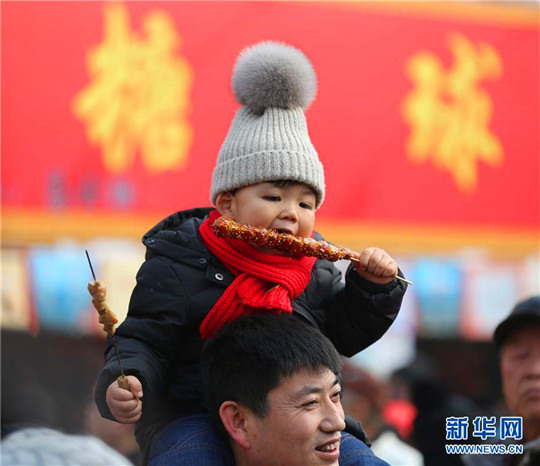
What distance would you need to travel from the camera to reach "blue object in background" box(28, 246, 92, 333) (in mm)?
4352

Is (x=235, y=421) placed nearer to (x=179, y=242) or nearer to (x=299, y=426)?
(x=299, y=426)

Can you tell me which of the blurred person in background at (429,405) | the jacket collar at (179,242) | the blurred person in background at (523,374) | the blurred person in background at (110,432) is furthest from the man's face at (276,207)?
the blurred person in background at (110,432)

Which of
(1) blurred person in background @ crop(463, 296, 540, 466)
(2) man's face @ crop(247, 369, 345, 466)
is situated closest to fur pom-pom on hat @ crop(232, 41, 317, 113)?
(2) man's face @ crop(247, 369, 345, 466)

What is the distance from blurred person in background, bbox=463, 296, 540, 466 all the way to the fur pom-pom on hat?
1161 mm

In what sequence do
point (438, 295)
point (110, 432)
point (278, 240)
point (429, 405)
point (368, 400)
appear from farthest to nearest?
point (438, 295) < point (368, 400) < point (429, 405) < point (110, 432) < point (278, 240)

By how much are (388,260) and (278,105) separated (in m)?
0.48

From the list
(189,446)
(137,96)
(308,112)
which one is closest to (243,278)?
(189,446)

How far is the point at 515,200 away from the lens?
217 inches

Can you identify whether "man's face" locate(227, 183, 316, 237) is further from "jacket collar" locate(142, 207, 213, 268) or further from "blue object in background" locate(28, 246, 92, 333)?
"blue object in background" locate(28, 246, 92, 333)

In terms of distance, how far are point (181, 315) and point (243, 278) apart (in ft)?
0.56

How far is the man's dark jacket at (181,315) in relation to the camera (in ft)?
6.45

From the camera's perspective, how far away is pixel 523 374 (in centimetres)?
273

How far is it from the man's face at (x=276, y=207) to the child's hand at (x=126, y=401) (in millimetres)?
464

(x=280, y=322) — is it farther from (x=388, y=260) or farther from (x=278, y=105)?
(x=278, y=105)
